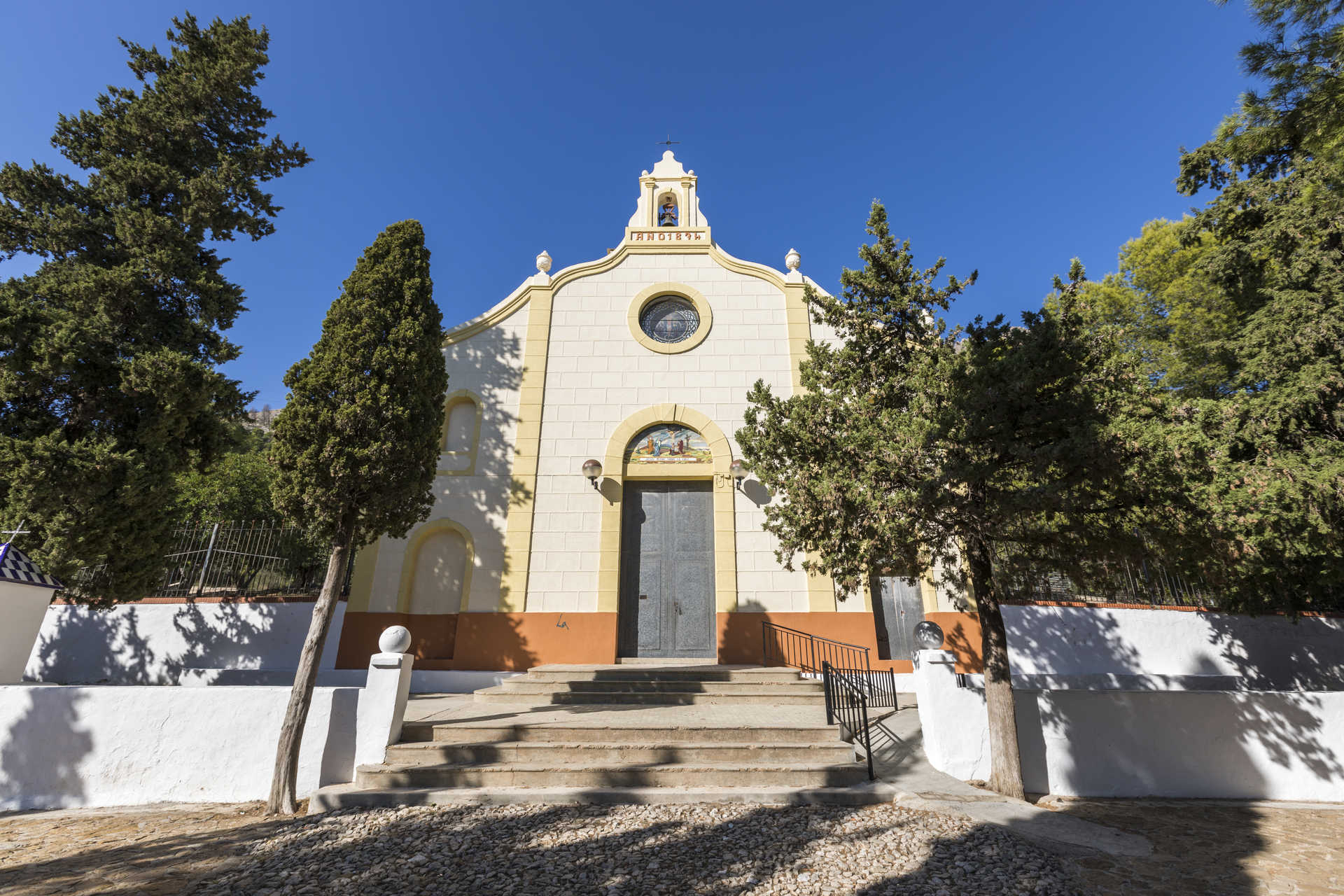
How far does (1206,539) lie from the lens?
566 centimetres

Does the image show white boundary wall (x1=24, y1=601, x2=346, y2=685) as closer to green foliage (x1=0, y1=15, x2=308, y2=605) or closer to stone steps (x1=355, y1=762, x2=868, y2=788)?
green foliage (x1=0, y1=15, x2=308, y2=605)

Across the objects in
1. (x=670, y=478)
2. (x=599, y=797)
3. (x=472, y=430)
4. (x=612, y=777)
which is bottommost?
(x=599, y=797)

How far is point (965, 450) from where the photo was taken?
5453 mm

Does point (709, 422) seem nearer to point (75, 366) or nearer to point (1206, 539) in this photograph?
point (1206, 539)

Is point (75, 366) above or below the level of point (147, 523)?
above

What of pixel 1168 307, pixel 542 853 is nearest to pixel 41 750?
pixel 542 853

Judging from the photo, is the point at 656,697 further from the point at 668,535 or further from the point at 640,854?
the point at 640,854

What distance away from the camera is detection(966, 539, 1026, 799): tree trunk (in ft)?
19.3

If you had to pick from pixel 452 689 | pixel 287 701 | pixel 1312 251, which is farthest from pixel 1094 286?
pixel 287 701

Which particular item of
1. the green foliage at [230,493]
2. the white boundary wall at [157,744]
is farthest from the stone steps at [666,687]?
the green foliage at [230,493]

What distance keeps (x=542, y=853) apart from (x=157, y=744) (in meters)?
4.79

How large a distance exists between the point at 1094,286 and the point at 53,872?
2464cm

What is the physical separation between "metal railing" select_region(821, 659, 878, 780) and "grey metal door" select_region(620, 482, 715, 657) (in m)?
3.53

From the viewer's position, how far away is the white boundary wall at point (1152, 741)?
624 cm
